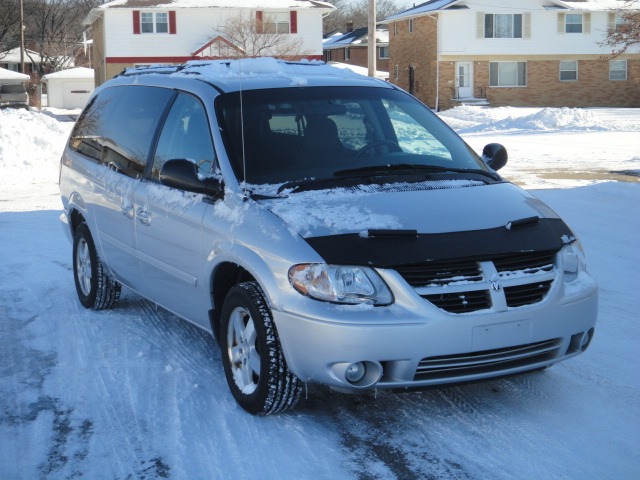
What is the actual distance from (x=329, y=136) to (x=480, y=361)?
1.80 meters

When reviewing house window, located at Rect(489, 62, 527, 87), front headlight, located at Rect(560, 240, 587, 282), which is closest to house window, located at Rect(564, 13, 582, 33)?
house window, located at Rect(489, 62, 527, 87)

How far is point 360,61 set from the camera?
81.7 m

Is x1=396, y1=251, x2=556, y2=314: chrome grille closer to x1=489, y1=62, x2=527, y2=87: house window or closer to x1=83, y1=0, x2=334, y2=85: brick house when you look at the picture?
x1=83, y1=0, x2=334, y2=85: brick house

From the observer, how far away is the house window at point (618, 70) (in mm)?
54125

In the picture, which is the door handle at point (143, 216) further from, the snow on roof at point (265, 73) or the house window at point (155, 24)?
the house window at point (155, 24)

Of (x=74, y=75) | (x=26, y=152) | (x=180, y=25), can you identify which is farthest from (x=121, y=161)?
(x=74, y=75)

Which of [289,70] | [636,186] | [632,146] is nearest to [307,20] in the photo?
[632,146]

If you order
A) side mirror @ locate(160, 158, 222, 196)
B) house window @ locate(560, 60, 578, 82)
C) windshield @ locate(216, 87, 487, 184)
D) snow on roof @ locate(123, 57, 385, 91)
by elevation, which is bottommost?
side mirror @ locate(160, 158, 222, 196)

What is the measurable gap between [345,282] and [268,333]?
49 centimetres

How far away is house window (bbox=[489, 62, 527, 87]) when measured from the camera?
52.6 m

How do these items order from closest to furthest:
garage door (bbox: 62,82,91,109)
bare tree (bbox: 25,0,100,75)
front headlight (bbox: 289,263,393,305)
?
front headlight (bbox: 289,263,393,305), garage door (bbox: 62,82,91,109), bare tree (bbox: 25,0,100,75)

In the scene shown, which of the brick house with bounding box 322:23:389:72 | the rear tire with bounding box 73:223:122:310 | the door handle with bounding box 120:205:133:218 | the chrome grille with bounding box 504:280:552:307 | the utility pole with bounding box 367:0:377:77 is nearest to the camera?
the chrome grille with bounding box 504:280:552:307

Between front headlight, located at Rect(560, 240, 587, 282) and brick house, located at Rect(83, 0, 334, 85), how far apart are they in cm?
4491

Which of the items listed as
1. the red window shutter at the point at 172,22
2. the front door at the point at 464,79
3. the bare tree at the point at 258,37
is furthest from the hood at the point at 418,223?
the front door at the point at 464,79
